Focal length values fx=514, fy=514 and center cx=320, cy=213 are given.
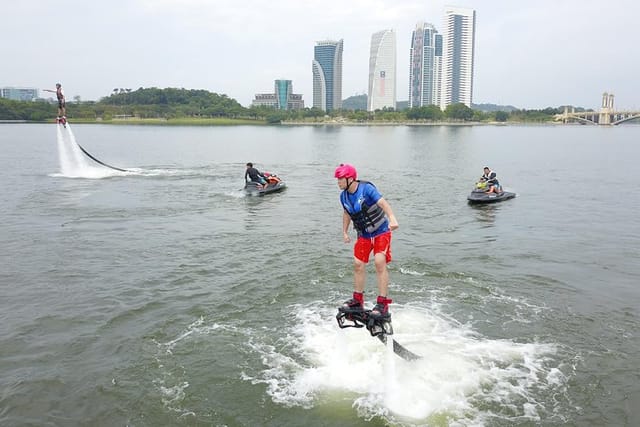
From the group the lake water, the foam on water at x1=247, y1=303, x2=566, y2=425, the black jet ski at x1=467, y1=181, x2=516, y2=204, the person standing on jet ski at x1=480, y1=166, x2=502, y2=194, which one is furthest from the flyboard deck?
the person standing on jet ski at x1=480, y1=166, x2=502, y2=194

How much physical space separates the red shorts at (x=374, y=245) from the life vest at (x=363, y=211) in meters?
0.20

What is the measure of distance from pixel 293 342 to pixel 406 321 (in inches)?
112

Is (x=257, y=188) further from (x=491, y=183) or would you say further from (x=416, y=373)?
(x=416, y=373)

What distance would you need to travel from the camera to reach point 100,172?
43.5m

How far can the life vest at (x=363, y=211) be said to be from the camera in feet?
28.5

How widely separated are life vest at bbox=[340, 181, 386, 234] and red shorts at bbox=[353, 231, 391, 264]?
198mm

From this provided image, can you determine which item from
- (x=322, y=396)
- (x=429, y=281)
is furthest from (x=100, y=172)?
(x=322, y=396)

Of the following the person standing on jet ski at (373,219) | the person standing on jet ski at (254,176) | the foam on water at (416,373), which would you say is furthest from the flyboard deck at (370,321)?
the person standing on jet ski at (254,176)

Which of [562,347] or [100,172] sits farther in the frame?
[100,172]

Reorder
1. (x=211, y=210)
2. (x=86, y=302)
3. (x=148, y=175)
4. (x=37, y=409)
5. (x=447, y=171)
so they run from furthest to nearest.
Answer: (x=447, y=171) → (x=148, y=175) → (x=211, y=210) → (x=86, y=302) → (x=37, y=409)

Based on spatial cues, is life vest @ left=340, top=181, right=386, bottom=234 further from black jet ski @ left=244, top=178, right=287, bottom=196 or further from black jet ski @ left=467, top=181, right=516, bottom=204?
black jet ski @ left=244, top=178, right=287, bottom=196

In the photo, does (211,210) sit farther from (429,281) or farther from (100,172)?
(100,172)

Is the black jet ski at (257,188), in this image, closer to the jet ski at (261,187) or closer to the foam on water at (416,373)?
the jet ski at (261,187)

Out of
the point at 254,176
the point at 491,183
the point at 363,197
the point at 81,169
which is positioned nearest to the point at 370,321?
the point at 363,197
